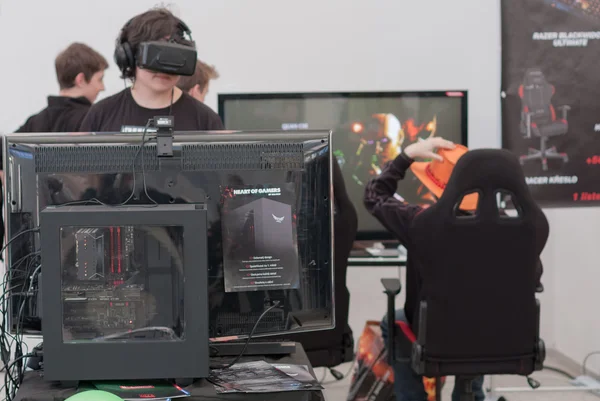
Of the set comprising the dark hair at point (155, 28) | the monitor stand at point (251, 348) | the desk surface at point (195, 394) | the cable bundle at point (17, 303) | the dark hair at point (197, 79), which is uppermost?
the dark hair at point (155, 28)

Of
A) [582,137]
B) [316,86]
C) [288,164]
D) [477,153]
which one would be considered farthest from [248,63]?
[288,164]

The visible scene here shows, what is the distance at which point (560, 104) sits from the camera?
4.13 metres

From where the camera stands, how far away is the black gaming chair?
2357 millimetres

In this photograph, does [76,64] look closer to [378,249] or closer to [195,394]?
[378,249]

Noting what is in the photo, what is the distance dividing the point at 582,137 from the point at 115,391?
347 centimetres

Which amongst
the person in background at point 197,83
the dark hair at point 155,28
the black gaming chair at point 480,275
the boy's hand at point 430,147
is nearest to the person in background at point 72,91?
the person in background at point 197,83

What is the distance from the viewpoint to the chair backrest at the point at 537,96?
4.14 metres

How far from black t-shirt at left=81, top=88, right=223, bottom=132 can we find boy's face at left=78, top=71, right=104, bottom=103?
1230mm

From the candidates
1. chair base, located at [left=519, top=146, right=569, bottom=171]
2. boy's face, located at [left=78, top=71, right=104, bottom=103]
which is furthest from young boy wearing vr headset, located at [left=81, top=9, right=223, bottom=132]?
chair base, located at [left=519, top=146, right=569, bottom=171]

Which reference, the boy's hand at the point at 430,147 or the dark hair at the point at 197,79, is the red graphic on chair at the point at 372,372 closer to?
the boy's hand at the point at 430,147

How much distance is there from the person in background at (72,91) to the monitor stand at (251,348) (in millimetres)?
2179

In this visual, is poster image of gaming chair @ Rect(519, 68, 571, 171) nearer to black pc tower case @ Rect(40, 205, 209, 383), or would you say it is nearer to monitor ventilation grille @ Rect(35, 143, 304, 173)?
monitor ventilation grille @ Rect(35, 143, 304, 173)

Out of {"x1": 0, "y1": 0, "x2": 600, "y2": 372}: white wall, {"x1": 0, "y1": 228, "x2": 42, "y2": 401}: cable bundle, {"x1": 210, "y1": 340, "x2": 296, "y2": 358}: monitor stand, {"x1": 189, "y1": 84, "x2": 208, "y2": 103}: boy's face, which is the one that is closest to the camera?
{"x1": 0, "y1": 228, "x2": 42, "y2": 401}: cable bundle

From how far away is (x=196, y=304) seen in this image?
124 centimetres
